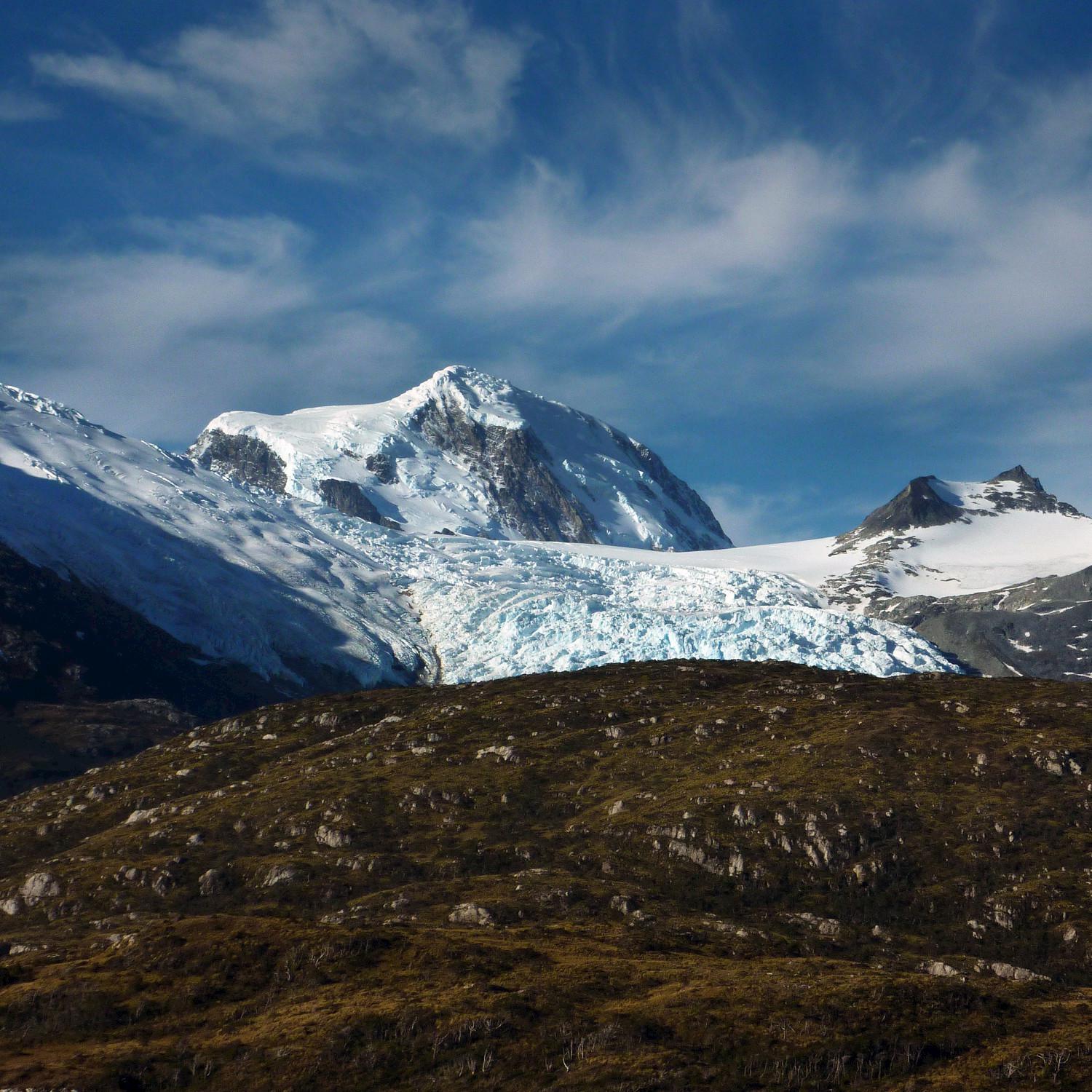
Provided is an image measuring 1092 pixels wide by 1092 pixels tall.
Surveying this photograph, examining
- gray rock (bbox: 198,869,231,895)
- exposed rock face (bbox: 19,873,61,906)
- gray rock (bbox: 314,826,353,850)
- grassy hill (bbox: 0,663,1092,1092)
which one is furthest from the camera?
gray rock (bbox: 314,826,353,850)

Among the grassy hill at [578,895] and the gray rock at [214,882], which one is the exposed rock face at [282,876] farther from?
the gray rock at [214,882]

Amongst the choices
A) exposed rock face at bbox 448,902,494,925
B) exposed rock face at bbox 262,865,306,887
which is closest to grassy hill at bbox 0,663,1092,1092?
exposed rock face at bbox 262,865,306,887

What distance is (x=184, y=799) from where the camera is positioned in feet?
493

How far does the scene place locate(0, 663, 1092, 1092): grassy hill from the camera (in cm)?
7256

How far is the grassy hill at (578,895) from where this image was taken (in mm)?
72562

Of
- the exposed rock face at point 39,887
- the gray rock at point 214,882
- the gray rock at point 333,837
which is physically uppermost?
the gray rock at point 333,837

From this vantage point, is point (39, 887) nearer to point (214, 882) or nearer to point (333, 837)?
point (214, 882)

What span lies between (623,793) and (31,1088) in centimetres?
8437

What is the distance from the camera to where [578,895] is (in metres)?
113

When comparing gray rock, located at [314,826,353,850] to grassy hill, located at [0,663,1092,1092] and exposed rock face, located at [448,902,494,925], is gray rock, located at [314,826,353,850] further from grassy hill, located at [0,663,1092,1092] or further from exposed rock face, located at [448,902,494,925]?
exposed rock face, located at [448,902,494,925]

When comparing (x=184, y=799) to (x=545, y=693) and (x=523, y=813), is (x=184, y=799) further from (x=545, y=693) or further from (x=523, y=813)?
(x=545, y=693)

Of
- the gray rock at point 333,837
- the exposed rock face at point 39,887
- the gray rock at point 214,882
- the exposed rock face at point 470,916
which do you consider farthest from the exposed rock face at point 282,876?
the exposed rock face at point 470,916

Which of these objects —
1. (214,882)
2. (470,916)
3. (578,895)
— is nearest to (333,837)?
(214,882)

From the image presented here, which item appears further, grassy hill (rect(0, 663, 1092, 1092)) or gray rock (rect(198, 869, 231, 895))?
gray rock (rect(198, 869, 231, 895))
